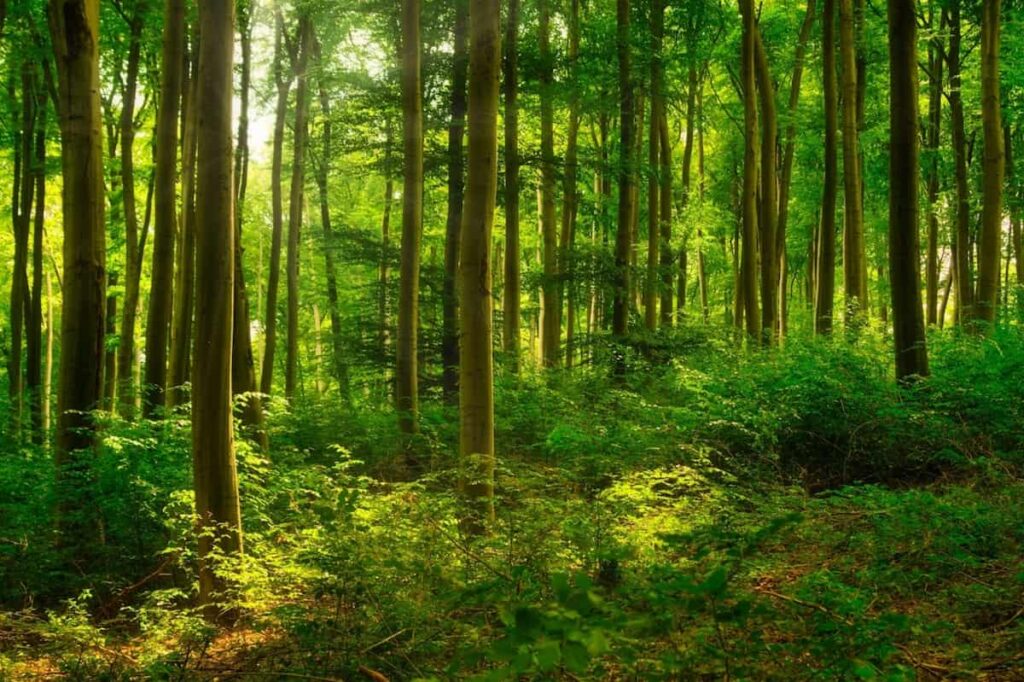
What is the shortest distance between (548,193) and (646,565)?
11.0 m

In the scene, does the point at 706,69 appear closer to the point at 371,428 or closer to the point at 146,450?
the point at 371,428

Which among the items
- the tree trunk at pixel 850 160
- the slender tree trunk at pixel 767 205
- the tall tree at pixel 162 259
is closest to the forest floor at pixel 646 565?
the tall tree at pixel 162 259

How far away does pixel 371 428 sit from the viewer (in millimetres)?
13383

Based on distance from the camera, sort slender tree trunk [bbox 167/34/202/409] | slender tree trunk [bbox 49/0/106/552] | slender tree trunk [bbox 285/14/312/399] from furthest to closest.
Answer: slender tree trunk [bbox 285/14/312/399]
slender tree trunk [bbox 49/0/106/552]
slender tree trunk [bbox 167/34/202/409]

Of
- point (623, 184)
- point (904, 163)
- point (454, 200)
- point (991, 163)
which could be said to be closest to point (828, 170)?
point (991, 163)

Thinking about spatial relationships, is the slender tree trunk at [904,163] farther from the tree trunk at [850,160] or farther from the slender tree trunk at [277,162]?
the slender tree trunk at [277,162]

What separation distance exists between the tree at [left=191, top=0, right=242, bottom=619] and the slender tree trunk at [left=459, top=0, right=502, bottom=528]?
2.08 meters

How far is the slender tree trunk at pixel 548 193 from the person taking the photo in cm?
1450

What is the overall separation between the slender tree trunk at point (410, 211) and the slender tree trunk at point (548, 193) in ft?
11.9

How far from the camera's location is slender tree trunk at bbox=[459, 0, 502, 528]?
6.74 meters

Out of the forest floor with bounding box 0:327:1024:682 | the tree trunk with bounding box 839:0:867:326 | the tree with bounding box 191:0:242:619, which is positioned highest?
the tree trunk with bounding box 839:0:867:326

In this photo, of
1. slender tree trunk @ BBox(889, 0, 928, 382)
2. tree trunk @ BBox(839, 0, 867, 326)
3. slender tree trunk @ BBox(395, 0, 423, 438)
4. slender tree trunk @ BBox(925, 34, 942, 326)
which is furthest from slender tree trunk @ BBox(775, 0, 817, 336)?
slender tree trunk @ BBox(395, 0, 423, 438)

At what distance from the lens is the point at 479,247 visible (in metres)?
6.84

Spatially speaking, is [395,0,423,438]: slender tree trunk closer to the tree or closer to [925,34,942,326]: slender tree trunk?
the tree
